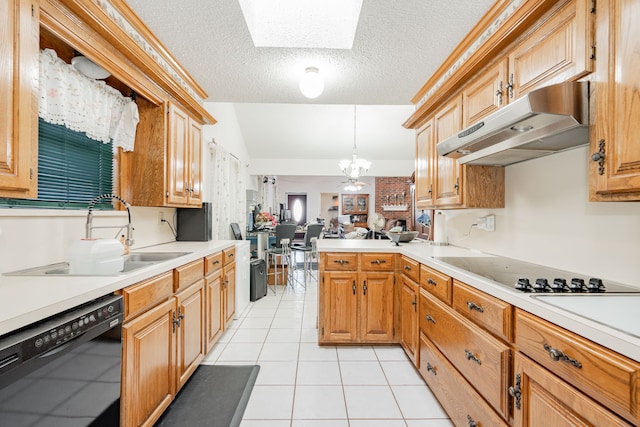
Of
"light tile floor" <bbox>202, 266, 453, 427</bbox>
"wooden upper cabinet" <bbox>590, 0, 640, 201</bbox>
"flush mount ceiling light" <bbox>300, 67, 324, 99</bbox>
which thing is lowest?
"light tile floor" <bbox>202, 266, 453, 427</bbox>

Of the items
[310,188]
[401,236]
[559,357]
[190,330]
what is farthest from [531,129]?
[310,188]

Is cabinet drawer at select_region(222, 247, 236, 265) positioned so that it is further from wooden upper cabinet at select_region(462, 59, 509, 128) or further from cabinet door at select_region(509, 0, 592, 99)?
cabinet door at select_region(509, 0, 592, 99)

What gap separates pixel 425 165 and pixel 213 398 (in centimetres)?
245

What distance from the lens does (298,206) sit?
12953 millimetres

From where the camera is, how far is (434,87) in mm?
2596

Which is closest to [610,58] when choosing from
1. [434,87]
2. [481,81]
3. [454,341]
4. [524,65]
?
[524,65]

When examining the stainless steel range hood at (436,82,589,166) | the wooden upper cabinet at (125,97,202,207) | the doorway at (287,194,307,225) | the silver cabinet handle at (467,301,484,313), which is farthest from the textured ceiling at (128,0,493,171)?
the doorway at (287,194,307,225)

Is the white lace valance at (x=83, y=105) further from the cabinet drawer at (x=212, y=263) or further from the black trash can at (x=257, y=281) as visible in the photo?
the black trash can at (x=257, y=281)

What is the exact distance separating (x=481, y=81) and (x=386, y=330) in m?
2.01

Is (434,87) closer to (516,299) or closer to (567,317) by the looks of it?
(516,299)

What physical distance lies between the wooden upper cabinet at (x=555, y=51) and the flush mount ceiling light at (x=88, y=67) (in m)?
2.31

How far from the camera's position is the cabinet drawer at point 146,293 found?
1296mm

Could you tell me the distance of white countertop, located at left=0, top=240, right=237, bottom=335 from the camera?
85 centimetres

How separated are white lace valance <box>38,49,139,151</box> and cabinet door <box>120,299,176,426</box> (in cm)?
Answer: 115
